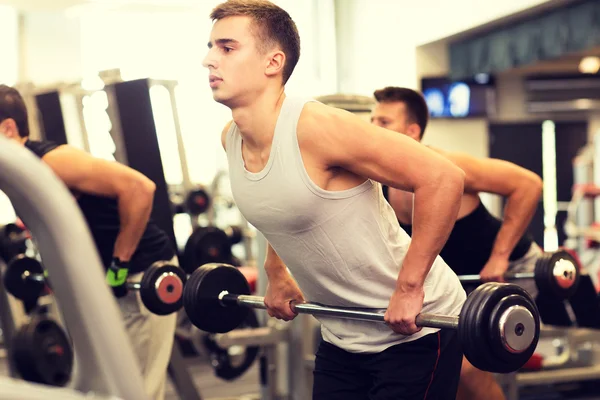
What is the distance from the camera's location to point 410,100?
2561mm

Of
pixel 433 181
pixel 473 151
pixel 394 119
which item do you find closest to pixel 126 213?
pixel 394 119

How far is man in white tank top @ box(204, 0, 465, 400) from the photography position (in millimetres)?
1465

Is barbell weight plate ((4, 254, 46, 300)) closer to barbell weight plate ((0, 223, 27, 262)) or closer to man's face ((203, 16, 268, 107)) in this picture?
barbell weight plate ((0, 223, 27, 262))

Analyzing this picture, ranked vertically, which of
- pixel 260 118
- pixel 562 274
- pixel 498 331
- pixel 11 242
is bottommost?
pixel 11 242

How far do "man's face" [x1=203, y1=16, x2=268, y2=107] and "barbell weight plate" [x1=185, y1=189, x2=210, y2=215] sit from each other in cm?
382

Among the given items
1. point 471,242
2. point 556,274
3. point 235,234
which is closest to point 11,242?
point 235,234

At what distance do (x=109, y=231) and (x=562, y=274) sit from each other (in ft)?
4.51

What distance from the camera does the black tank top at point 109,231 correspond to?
2.43 meters

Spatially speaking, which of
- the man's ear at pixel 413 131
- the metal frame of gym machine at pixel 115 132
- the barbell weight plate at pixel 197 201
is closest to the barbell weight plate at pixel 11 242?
the metal frame of gym machine at pixel 115 132

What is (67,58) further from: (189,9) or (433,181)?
(433,181)

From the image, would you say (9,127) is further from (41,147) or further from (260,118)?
(260,118)

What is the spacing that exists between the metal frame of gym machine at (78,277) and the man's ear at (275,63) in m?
0.97

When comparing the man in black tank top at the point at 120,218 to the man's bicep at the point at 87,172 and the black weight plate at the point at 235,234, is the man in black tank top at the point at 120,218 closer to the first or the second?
the man's bicep at the point at 87,172

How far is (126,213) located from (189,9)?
633 cm
